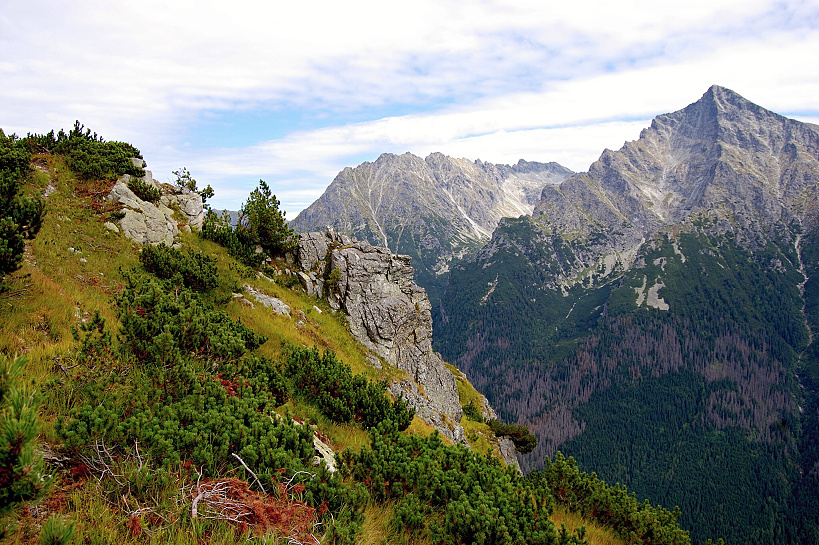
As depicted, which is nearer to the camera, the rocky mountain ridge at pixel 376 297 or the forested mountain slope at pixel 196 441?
the forested mountain slope at pixel 196 441

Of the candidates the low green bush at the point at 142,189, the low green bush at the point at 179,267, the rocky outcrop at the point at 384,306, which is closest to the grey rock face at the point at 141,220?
the low green bush at the point at 142,189

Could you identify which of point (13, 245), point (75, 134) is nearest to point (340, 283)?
point (75, 134)

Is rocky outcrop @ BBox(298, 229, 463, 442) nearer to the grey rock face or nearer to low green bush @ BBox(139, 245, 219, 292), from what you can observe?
the grey rock face

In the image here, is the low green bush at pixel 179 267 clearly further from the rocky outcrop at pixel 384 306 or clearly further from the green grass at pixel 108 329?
the rocky outcrop at pixel 384 306

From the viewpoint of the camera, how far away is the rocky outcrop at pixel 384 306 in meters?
26.4

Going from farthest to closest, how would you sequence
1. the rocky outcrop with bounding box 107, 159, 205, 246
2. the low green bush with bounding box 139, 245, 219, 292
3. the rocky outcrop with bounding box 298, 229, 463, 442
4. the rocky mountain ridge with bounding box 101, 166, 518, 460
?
the rocky outcrop with bounding box 298, 229, 463, 442 → the rocky mountain ridge with bounding box 101, 166, 518, 460 → the rocky outcrop with bounding box 107, 159, 205, 246 → the low green bush with bounding box 139, 245, 219, 292

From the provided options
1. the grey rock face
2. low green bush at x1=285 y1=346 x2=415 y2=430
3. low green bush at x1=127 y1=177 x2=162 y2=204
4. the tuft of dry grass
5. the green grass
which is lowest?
the tuft of dry grass

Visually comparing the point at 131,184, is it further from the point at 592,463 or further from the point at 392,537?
the point at 592,463

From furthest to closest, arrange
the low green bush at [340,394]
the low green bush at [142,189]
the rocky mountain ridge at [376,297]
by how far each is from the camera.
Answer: the rocky mountain ridge at [376,297] < the low green bush at [142,189] < the low green bush at [340,394]

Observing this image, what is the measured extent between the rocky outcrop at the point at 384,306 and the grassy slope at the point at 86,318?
5.94 feet

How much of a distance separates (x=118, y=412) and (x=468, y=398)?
128 feet

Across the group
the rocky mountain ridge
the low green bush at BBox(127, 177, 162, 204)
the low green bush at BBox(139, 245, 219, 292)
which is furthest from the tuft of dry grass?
the low green bush at BBox(127, 177, 162, 204)

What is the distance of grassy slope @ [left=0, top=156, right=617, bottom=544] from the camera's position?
430 cm

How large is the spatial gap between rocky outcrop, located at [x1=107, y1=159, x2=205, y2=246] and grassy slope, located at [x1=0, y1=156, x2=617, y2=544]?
3.11 ft
